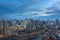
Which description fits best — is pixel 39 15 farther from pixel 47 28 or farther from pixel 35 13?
pixel 47 28

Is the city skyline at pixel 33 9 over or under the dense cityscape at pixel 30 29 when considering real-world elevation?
over

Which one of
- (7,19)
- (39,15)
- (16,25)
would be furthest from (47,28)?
(7,19)

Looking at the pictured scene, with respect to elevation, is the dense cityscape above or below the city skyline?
below

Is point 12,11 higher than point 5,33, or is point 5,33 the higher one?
point 12,11

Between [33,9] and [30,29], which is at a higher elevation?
[33,9]
